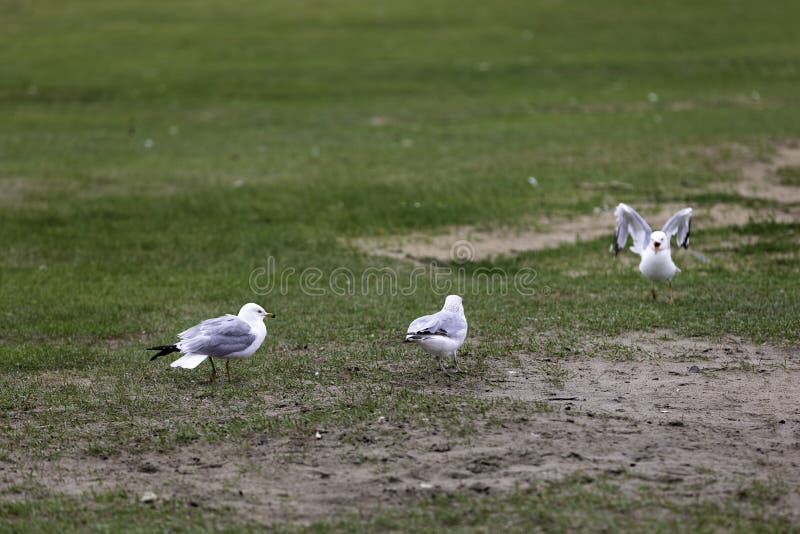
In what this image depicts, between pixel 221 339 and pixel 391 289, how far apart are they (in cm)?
479

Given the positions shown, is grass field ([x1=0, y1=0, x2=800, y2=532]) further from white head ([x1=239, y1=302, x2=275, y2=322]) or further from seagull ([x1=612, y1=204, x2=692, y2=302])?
white head ([x1=239, y1=302, x2=275, y2=322])

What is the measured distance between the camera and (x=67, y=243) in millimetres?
15836

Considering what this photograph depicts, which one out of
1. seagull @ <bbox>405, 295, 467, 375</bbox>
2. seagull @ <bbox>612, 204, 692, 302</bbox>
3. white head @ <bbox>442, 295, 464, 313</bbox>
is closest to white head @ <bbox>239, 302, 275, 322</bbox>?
seagull @ <bbox>405, 295, 467, 375</bbox>

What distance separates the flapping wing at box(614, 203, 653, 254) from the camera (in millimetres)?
12680

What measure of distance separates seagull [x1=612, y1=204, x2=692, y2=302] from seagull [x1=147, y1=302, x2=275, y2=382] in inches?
210

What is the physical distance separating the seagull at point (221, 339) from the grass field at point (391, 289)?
0.34 meters

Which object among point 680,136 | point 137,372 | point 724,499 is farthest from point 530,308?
point 680,136

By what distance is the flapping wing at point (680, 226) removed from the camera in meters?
12.7

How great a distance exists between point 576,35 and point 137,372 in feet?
97.3

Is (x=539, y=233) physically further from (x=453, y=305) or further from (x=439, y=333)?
(x=439, y=333)

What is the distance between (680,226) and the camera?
1312 cm

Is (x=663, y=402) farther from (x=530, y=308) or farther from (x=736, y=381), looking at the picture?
(x=530, y=308)

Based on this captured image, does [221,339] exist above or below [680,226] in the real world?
below

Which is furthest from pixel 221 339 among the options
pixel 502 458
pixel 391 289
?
pixel 391 289
